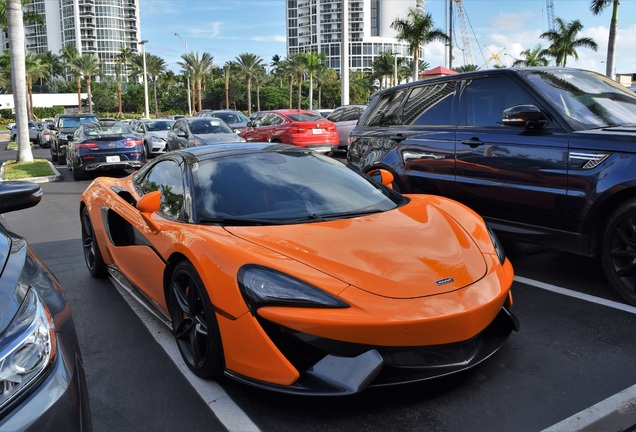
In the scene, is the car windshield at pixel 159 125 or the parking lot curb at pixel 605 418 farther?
the car windshield at pixel 159 125

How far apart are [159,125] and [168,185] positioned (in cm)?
1828

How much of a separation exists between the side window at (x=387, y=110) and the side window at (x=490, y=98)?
1.04m

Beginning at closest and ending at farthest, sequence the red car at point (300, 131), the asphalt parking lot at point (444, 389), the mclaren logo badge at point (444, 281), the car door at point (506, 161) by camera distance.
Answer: the asphalt parking lot at point (444, 389)
the mclaren logo badge at point (444, 281)
the car door at point (506, 161)
the red car at point (300, 131)

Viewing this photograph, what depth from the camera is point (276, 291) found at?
257 cm

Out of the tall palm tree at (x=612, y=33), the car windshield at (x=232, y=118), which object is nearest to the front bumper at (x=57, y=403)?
the car windshield at (x=232, y=118)

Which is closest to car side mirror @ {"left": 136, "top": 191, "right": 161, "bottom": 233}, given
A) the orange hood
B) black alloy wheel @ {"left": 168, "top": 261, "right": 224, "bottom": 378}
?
black alloy wheel @ {"left": 168, "top": 261, "right": 224, "bottom": 378}

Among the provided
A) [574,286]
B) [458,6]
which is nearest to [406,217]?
[574,286]

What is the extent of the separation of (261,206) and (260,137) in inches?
528

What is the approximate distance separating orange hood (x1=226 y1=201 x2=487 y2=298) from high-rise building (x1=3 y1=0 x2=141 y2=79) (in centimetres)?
12896

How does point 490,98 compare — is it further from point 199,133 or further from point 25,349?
point 199,133

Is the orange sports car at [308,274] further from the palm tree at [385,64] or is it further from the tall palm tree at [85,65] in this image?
the palm tree at [385,64]

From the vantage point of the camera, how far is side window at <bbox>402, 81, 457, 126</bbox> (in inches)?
216

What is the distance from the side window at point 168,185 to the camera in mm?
3658

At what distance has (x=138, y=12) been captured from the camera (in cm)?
13062
